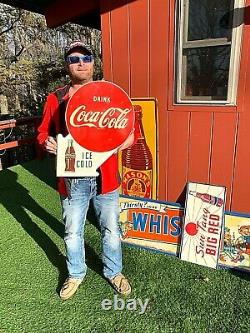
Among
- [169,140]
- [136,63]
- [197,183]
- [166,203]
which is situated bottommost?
[166,203]

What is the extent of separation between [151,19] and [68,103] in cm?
114

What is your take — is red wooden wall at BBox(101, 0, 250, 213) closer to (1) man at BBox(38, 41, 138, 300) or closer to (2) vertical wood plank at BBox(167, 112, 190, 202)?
(2) vertical wood plank at BBox(167, 112, 190, 202)

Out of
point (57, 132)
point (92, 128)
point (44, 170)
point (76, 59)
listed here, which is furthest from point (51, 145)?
point (44, 170)

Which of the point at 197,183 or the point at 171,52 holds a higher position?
the point at 171,52

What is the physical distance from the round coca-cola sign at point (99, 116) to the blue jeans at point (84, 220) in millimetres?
265

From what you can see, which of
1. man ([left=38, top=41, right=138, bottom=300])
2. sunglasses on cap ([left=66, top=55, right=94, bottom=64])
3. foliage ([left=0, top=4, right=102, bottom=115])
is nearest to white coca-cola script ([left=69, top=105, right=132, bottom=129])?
man ([left=38, top=41, right=138, bottom=300])

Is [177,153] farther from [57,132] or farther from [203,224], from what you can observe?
[57,132]

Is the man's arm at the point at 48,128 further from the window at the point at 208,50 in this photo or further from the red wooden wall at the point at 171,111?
the window at the point at 208,50

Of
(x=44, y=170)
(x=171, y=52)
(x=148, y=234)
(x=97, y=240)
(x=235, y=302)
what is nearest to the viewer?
(x=235, y=302)

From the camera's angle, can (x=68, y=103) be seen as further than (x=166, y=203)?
No

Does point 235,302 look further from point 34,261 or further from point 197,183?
point 34,261

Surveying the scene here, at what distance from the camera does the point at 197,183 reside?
2459 millimetres

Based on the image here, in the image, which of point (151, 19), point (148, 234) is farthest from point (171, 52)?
point (148, 234)

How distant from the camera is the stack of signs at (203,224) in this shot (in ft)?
7.75
